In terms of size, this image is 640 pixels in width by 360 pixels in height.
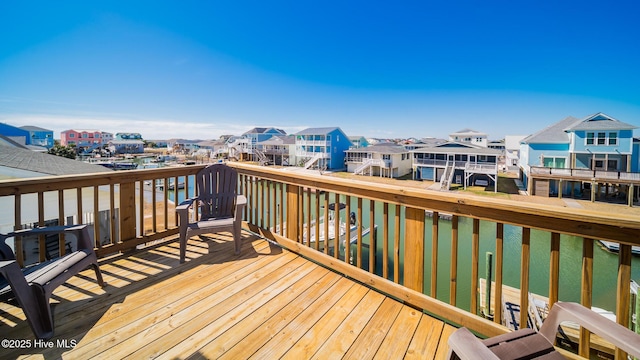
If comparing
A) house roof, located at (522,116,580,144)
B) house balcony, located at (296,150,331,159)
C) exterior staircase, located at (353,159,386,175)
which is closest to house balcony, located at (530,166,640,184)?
house roof, located at (522,116,580,144)

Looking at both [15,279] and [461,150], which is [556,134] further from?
[15,279]

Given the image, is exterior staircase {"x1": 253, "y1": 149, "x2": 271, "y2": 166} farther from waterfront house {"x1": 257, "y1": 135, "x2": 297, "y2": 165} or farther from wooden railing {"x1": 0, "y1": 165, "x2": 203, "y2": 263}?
wooden railing {"x1": 0, "y1": 165, "x2": 203, "y2": 263}

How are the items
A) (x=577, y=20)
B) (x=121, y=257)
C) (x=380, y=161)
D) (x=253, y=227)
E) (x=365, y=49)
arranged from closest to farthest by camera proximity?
1. (x=121, y=257)
2. (x=253, y=227)
3. (x=577, y=20)
4. (x=365, y=49)
5. (x=380, y=161)

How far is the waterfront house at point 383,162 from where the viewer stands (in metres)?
23.7

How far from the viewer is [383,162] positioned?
77.4 feet

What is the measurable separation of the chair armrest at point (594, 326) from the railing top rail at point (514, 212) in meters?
0.44

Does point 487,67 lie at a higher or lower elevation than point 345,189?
higher

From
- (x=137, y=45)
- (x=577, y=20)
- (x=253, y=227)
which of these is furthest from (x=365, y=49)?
(x=253, y=227)

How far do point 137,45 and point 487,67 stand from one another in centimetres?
2218

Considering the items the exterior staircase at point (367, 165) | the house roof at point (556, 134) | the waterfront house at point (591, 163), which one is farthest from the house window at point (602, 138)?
the exterior staircase at point (367, 165)

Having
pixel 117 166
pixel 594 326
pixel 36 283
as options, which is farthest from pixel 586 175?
pixel 117 166

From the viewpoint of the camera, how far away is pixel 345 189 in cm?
231

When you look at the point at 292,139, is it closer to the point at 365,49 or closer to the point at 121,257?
the point at 365,49

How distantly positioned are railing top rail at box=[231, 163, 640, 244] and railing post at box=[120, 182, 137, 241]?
7.97 ft
